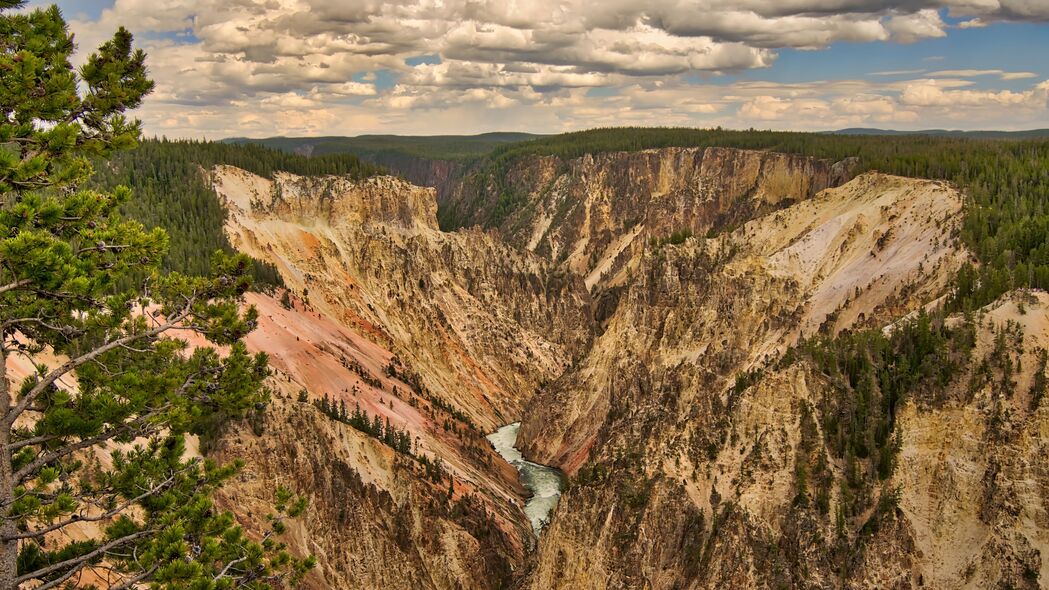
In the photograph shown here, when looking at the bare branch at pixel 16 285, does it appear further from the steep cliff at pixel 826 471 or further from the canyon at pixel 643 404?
the steep cliff at pixel 826 471

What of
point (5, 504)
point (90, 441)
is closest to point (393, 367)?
point (90, 441)

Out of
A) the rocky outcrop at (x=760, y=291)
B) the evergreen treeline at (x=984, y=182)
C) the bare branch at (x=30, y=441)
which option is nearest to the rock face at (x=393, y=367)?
the rocky outcrop at (x=760, y=291)

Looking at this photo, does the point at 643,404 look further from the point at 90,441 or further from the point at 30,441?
the point at 30,441

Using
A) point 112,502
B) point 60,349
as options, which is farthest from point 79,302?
point 112,502

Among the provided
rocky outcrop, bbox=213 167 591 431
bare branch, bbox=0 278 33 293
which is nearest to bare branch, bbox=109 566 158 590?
bare branch, bbox=0 278 33 293

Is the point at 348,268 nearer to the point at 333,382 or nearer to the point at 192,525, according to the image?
the point at 333,382

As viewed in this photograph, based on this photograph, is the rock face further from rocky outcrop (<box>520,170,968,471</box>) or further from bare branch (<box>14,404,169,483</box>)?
bare branch (<box>14,404,169,483</box>)
